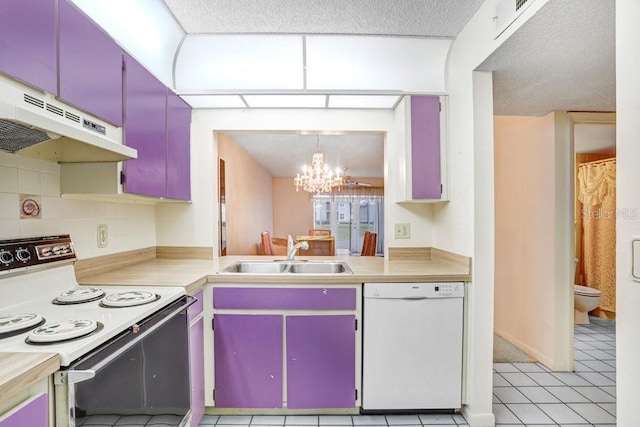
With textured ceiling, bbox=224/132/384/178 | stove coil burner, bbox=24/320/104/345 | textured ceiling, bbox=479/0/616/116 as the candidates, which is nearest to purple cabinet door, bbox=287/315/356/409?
stove coil burner, bbox=24/320/104/345

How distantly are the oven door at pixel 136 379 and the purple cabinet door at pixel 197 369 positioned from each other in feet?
0.44

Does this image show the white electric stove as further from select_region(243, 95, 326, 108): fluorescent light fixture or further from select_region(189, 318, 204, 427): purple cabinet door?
select_region(243, 95, 326, 108): fluorescent light fixture

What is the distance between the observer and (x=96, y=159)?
133 cm

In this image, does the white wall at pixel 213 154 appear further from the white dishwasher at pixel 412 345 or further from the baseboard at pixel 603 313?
the baseboard at pixel 603 313

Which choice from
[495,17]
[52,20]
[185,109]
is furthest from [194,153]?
[495,17]

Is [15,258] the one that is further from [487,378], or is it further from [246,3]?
[487,378]

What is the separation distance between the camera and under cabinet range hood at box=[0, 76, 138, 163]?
0.82 m

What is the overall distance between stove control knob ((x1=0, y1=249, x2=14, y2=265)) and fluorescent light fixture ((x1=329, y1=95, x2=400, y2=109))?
1.71 m

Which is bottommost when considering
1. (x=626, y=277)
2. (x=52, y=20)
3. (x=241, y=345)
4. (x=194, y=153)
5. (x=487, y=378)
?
(x=487, y=378)

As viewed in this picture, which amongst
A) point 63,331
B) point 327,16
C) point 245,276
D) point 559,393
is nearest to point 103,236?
point 245,276

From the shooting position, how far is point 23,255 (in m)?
1.16

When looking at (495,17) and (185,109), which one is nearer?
(495,17)

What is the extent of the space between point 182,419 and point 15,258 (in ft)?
3.00

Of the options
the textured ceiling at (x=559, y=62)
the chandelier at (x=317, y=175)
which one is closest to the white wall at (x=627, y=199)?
the textured ceiling at (x=559, y=62)
